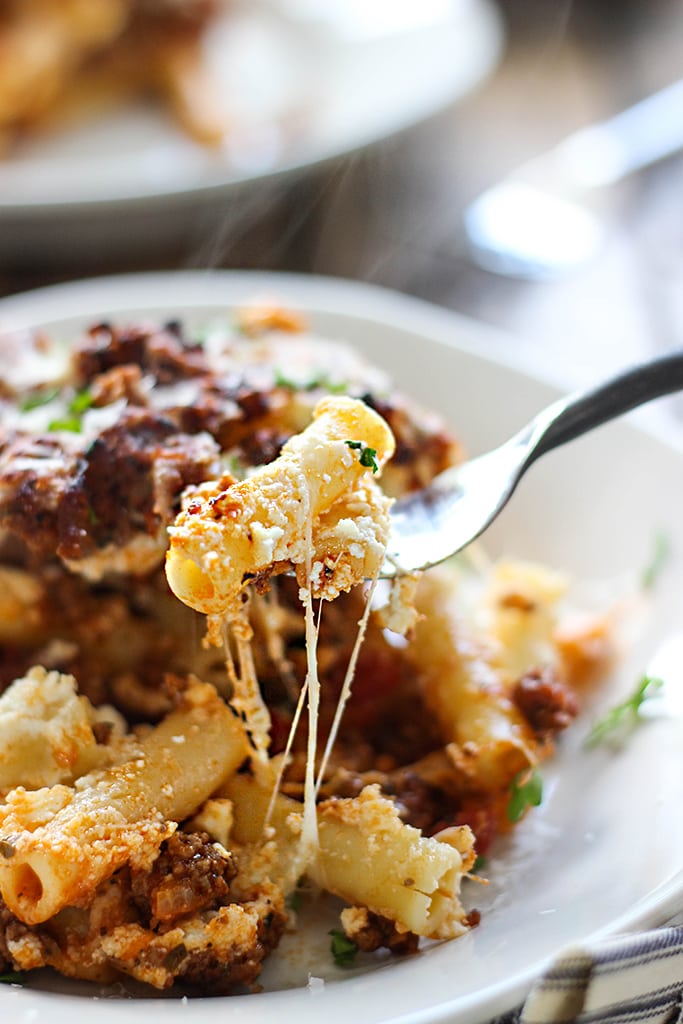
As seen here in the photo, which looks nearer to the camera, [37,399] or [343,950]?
[343,950]

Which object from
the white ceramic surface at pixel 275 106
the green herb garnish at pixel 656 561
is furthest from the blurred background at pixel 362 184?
the green herb garnish at pixel 656 561

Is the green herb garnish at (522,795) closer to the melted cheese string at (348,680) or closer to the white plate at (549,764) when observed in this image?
the white plate at (549,764)

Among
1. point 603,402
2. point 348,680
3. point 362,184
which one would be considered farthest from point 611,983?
point 362,184

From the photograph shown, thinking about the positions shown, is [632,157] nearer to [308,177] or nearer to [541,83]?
[541,83]

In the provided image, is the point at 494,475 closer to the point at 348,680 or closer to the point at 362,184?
the point at 348,680

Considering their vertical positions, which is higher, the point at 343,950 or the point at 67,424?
the point at 67,424

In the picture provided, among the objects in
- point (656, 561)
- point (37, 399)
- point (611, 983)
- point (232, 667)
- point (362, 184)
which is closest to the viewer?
point (611, 983)

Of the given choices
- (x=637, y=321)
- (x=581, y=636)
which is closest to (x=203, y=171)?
(x=637, y=321)
